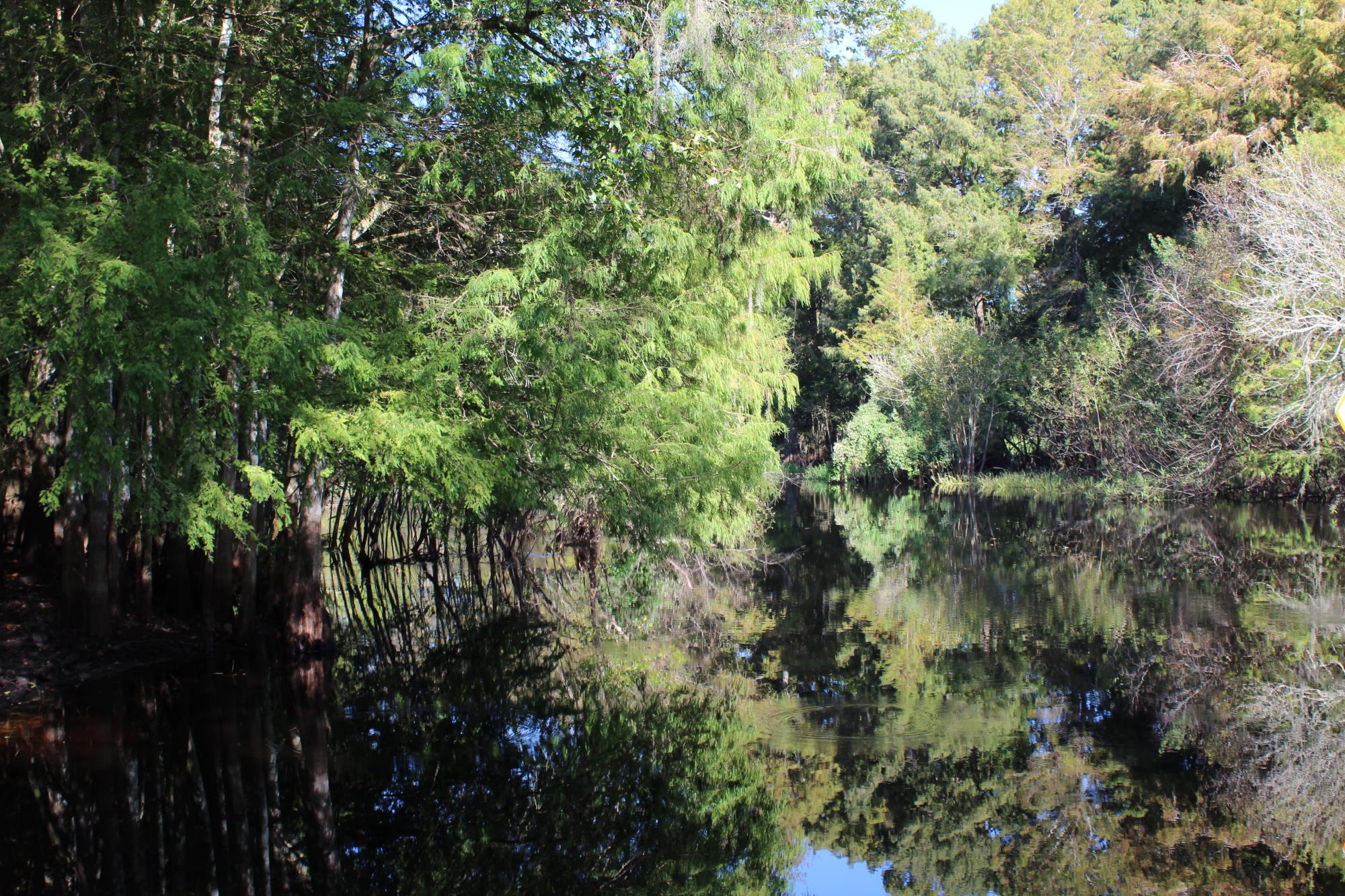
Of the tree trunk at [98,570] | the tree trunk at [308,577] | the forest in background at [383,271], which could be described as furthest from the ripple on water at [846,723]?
the tree trunk at [98,570]

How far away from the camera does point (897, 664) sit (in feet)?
34.0

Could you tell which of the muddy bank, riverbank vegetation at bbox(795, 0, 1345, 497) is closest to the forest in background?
the muddy bank

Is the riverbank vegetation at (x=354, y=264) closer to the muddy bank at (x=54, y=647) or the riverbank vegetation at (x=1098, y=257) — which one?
the muddy bank at (x=54, y=647)

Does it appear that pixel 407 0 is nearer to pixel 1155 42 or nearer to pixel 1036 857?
pixel 1036 857

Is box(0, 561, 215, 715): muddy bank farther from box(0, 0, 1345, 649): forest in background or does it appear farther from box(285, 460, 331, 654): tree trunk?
box(285, 460, 331, 654): tree trunk

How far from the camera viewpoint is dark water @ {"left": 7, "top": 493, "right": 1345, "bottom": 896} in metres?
5.80

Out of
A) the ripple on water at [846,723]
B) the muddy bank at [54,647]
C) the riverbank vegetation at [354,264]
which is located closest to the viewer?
the riverbank vegetation at [354,264]

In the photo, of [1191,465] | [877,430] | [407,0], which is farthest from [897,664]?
[877,430]

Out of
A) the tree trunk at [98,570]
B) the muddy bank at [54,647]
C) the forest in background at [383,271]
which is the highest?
the forest in background at [383,271]

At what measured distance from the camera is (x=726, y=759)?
752 cm

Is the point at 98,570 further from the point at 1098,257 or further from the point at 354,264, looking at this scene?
the point at 1098,257

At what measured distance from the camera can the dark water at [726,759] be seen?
5.80m

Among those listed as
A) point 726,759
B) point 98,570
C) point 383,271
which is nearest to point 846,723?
point 726,759

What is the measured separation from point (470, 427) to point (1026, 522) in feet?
56.2
